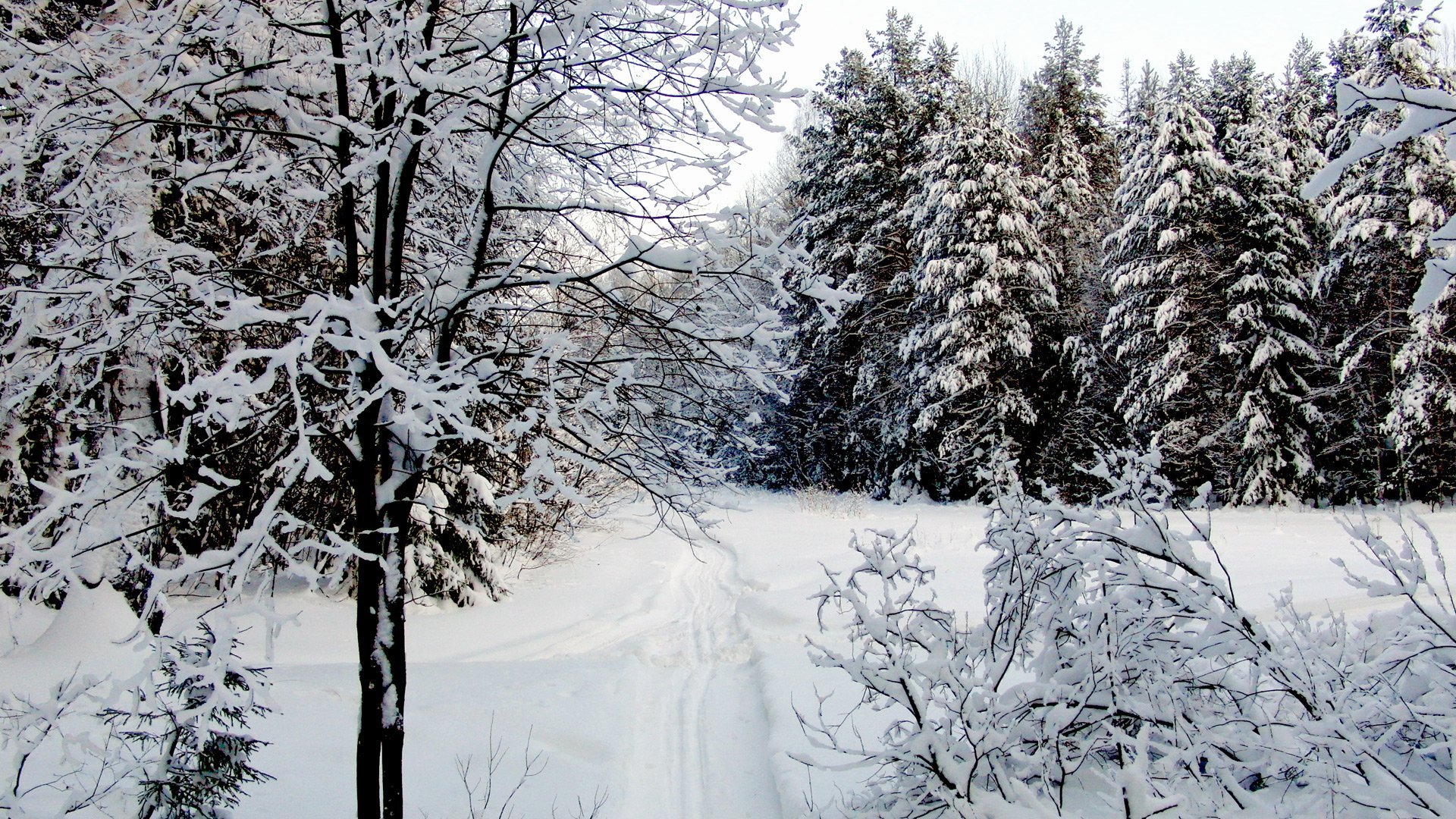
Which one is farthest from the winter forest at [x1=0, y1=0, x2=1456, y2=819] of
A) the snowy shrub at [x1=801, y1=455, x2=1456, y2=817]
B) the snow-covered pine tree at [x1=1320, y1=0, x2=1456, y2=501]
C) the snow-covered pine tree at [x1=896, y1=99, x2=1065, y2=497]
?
the snow-covered pine tree at [x1=896, y1=99, x2=1065, y2=497]

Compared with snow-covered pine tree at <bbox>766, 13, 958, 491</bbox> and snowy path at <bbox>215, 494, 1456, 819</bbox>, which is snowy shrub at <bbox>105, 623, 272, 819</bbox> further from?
snow-covered pine tree at <bbox>766, 13, 958, 491</bbox>

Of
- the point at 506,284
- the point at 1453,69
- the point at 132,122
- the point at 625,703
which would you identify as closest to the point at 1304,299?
the point at 1453,69

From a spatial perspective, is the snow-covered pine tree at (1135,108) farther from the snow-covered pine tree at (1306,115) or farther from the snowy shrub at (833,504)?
the snowy shrub at (833,504)

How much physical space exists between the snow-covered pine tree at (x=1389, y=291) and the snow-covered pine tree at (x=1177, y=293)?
2202mm

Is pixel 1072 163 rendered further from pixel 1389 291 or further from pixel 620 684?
pixel 620 684

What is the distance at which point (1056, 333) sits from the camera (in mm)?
18859

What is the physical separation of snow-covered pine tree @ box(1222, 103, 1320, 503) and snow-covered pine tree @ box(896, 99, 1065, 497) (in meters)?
4.08

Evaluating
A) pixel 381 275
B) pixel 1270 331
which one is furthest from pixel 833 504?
pixel 381 275

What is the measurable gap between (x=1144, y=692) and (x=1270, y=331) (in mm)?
17211

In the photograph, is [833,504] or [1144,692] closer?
[1144,692]

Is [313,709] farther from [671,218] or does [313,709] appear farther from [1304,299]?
[1304,299]

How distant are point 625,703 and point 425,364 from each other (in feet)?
13.4

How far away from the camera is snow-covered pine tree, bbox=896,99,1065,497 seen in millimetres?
17719

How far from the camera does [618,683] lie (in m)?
6.27
